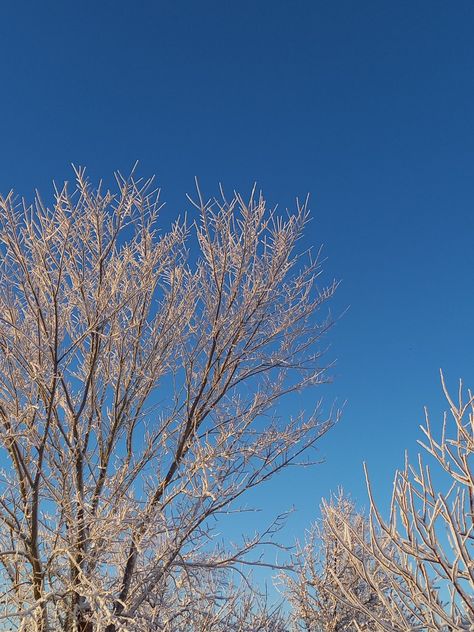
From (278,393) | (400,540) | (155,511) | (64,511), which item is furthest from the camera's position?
(278,393)

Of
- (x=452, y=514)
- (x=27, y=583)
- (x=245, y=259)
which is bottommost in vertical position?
(x=452, y=514)

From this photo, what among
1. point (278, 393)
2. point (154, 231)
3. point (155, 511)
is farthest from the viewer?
point (278, 393)

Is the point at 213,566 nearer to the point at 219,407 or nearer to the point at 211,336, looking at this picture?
the point at 219,407

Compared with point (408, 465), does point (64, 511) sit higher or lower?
higher

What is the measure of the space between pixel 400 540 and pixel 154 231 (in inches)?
198

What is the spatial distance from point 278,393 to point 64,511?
3440mm

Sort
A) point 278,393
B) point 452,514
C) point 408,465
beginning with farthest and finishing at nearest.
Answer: point 278,393 → point 408,465 → point 452,514

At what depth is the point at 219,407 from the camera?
7926 millimetres

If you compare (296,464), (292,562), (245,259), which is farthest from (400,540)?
(245,259)

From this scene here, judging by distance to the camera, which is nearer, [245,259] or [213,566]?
[213,566]

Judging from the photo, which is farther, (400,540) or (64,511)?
(64,511)

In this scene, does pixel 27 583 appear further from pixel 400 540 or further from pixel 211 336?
pixel 400 540

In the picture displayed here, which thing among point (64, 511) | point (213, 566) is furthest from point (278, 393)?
point (64, 511)

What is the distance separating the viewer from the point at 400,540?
4.01 metres
